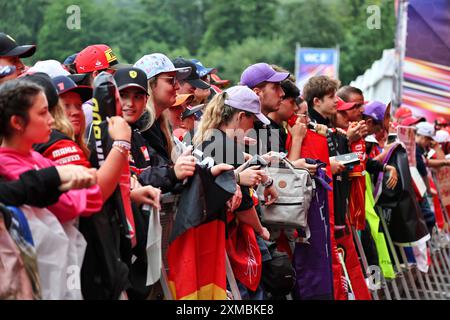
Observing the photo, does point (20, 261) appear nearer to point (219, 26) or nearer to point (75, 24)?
point (75, 24)

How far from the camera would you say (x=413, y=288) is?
11328 millimetres

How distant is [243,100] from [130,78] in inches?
53.2

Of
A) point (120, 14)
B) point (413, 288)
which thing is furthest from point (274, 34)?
point (413, 288)

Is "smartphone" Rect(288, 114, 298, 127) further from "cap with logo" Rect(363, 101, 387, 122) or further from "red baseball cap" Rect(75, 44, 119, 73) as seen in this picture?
"cap with logo" Rect(363, 101, 387, 122)

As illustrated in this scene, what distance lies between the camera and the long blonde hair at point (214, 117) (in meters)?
7.17

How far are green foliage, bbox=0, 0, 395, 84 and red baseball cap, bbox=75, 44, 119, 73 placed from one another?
2525 inches

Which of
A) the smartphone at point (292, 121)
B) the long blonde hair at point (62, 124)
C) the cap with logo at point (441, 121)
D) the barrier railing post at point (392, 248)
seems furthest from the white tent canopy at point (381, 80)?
the long blonde hair at point (62, 124)

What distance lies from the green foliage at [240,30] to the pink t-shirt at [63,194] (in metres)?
67.3

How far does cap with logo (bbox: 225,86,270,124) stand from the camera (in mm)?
7281

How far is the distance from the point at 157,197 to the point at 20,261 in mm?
1328

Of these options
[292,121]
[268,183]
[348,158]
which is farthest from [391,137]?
[268,183]

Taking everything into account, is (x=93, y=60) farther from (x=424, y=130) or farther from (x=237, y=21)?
(x=237, y=21)

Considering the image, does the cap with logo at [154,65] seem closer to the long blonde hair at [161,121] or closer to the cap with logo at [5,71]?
the long blonde hair at [161,121]

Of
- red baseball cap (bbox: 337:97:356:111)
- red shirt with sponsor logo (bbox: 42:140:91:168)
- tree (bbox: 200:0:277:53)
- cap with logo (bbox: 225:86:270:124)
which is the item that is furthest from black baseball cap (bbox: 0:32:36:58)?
tree (bbox: 200:0:277:53)
